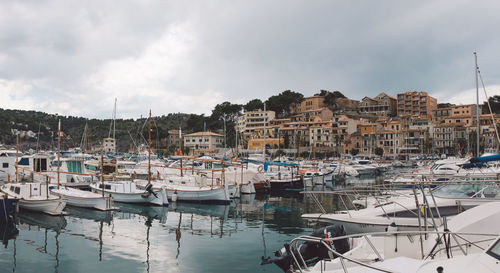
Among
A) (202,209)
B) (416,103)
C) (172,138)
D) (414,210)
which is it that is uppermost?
(416,103)

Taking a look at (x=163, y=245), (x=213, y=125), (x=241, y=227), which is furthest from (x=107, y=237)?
(x=213, y=125)

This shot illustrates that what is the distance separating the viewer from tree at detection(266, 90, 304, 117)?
13225 centimetres

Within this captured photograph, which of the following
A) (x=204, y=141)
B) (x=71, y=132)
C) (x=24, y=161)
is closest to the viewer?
(x=24, y=161)

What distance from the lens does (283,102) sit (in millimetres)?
132250

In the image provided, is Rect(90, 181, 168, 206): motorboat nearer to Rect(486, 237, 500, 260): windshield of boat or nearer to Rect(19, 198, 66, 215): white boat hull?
Rect(19, 198, 66, 215): white boat hull

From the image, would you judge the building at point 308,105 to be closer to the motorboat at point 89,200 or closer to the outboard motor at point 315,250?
the motorboat at point 89,200

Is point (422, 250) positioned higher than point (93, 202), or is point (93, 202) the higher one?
point (422, 250)

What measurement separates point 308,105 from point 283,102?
29.7 feet

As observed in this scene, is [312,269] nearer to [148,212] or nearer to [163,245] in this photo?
[163,245]

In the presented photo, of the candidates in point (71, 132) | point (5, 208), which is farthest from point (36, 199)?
point (71, 132)

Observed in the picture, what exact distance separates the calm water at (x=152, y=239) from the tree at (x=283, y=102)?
106m

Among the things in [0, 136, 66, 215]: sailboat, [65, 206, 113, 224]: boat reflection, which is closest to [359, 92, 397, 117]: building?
[65, 206, 113, 224]: boat reflection

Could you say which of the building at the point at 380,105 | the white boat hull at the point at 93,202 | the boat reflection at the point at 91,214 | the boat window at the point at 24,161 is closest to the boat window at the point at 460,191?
the boat reflection at the point at 91,214

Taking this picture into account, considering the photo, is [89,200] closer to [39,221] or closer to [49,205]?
[49,205]
